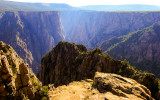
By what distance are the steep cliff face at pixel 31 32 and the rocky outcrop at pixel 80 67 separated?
2656 inches

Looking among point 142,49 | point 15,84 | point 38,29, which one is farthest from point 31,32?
point 15,84

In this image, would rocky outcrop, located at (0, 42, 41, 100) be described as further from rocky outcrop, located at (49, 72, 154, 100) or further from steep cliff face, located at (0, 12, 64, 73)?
steep cliff face, located at (0, 12, 64, 73)

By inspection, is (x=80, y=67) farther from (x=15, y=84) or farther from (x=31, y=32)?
(x=31, y=32)

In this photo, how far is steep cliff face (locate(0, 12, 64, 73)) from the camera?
12805cm

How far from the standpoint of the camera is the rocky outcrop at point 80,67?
1231 inches

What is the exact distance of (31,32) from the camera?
159875 mm

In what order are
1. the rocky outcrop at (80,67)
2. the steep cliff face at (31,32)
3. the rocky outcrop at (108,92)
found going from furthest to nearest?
the steep cliff face at (31,32), the rocky outcrop at (80,67), the rocky outcrop at (108,92)

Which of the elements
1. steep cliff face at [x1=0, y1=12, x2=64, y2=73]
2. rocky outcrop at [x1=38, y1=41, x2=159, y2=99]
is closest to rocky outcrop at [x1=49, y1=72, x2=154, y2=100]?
rocky outcrop at [x1=38, y1=41, x2=159, y2=99]

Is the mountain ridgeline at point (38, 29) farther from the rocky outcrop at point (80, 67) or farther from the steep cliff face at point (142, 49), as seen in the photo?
the rocky outcrop at point (80, 67)

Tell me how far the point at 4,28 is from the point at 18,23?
14192mm

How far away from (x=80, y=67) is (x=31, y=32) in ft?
425

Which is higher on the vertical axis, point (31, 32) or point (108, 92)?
point (108, 92)

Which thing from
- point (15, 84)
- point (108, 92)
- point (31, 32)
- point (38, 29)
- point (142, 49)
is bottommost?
point (142, 49)

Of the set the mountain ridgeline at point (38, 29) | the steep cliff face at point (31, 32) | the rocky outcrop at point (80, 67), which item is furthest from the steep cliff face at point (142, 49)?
the steep cliff face at point (31, 32)
